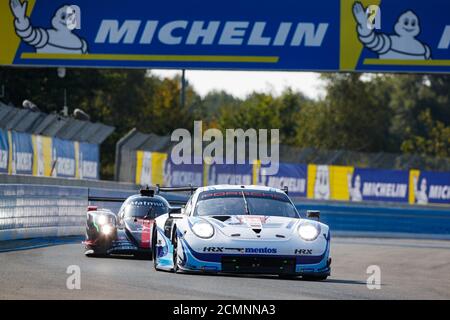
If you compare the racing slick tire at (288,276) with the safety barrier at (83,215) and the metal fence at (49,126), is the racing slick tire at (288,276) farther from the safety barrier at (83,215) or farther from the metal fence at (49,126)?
the metal fence at (49,126)

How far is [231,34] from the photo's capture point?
24594mm

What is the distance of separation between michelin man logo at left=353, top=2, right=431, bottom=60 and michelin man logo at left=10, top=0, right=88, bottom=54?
229 inches

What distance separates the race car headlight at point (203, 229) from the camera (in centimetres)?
1259

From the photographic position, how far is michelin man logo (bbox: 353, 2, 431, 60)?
2444 cm

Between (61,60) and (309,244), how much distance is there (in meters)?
13.4

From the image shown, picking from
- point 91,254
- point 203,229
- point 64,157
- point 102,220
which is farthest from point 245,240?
point 64,157

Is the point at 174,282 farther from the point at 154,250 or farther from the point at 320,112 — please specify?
the point at 320,112

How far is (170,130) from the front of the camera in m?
59.9

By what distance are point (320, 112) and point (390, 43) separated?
5062 centimetres

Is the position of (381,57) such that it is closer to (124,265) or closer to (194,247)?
(124,265)

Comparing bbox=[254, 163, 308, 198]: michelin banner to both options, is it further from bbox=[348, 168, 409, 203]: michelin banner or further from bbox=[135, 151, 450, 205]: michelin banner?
bbox=[348, 168, 409, 203]: michelin banner

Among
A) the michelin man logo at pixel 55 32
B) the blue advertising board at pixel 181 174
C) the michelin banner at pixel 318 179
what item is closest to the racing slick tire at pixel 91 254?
the michelin man logo at pixel 55 32

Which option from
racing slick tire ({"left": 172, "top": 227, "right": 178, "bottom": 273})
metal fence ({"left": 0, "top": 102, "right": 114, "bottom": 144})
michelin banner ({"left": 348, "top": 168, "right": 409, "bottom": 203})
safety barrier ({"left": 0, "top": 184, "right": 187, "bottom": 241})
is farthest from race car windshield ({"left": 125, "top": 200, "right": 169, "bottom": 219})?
michelin banner ({"left": 348, "top": 168, "right": 409, "bottom": 203})
